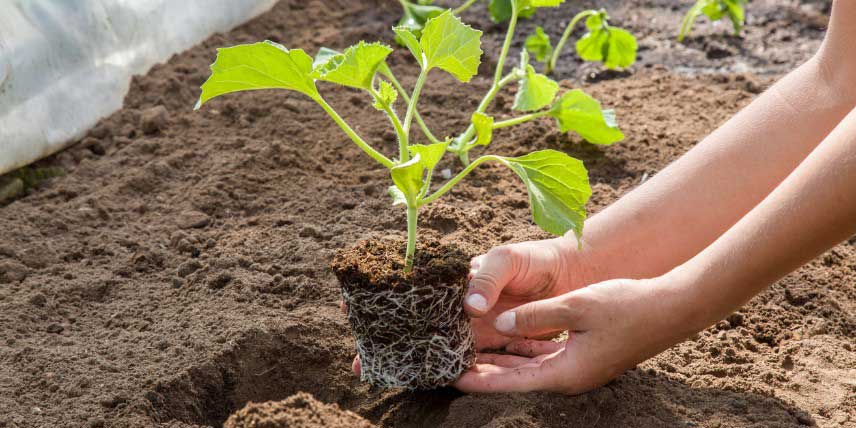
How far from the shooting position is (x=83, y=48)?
110 inches

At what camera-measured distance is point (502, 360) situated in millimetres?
1749

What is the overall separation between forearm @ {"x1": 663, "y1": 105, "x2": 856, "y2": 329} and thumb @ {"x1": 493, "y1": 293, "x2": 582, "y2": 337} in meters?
0.17

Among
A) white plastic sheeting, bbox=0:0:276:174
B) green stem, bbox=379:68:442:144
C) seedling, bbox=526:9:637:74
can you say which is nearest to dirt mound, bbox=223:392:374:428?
green stem, bbox=379:68:442:144

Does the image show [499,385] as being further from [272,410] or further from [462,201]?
[462,201]

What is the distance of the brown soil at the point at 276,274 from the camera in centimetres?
167

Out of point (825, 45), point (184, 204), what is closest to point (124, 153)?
point (184, 204)

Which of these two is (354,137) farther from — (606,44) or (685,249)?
(606,44)

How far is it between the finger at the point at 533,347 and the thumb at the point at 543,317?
147mm

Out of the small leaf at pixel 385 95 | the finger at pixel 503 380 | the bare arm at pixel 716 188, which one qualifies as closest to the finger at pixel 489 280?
the finger at pixel 503 380

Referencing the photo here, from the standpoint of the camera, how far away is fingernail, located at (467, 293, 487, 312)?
161cm

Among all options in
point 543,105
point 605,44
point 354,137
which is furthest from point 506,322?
point 605,44

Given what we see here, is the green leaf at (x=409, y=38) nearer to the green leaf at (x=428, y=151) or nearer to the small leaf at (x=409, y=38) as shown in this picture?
the small leaf at (x=409, y=38)

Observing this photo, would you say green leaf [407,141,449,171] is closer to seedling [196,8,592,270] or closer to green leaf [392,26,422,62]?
seedling [196,8,592,270]

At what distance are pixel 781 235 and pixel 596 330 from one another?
1.10 ft
